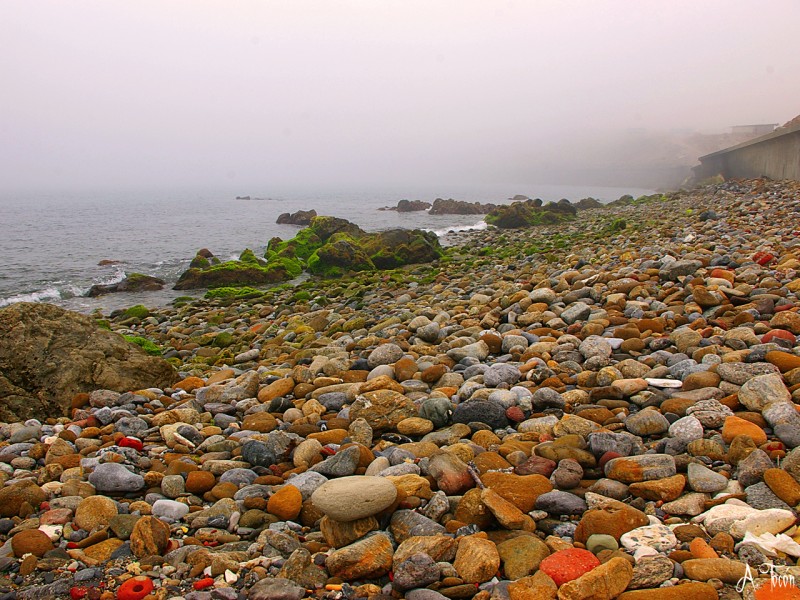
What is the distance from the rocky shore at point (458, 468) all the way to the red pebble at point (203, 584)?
0.05ft

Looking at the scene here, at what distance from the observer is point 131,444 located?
4.17m

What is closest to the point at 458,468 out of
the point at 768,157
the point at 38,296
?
the point at 38,296

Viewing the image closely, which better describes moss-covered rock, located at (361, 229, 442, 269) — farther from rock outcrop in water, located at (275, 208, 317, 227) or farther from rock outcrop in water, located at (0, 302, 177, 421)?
rock outcrop in water, located at (275, 208, 317, 227)

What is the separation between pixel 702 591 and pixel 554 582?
572 millimetres

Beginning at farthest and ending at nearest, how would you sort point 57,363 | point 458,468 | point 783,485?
1. point 57,363
2. point 458,468
3. point 783,485

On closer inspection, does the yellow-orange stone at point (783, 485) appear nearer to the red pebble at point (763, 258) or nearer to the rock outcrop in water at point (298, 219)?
the red pebble at point (763, 258)

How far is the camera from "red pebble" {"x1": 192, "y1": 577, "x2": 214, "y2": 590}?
2464 mm

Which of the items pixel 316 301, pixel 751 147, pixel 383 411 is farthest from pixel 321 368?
pixel 751 147

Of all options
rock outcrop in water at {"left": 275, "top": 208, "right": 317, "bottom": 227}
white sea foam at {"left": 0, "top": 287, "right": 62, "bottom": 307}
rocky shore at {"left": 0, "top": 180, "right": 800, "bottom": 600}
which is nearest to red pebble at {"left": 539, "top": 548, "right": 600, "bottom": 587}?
rocky shore at {"left": 0, "top": 180, "right": 800, "bottom": 600}

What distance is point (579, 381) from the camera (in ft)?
15.4

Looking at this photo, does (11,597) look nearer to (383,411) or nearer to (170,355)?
(383,411)

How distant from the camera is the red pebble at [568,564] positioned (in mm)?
2295

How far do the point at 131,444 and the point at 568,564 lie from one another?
3433 millimetres

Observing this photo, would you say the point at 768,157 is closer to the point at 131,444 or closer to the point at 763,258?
the point at 763,258
